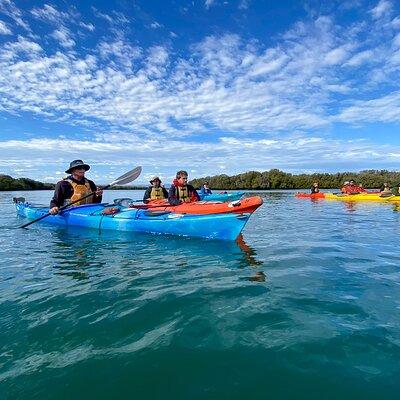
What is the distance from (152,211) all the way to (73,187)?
2.75 m

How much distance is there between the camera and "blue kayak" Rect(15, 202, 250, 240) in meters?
8.21

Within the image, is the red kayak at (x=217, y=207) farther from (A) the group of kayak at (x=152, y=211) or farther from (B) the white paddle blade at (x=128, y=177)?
(B) the white paddle blade at (x=128, y=177)

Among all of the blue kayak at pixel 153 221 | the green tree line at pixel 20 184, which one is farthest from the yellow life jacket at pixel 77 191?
the green tree line at pixel 20 184

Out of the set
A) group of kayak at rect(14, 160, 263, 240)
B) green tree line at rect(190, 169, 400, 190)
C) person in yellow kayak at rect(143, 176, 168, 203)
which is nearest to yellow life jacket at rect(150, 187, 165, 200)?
person in yellow kayak at rect(143, 176, 168, 203)

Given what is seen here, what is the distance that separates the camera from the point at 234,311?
3959mm

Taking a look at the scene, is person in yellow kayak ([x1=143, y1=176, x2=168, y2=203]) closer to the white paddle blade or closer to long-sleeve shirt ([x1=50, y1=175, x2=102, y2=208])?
the white paddle blade

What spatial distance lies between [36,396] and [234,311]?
6.93 ft

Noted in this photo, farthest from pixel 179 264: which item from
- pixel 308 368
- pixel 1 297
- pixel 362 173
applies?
pixel 362 173

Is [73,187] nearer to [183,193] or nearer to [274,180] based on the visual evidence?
[183,193]

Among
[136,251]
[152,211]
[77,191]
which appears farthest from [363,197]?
[136,251]

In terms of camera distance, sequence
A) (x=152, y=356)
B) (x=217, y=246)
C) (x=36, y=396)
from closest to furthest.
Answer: (x=36, y=396)
(x=152, y=356)
(x=217, y=246)

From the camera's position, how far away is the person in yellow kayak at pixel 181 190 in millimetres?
10445

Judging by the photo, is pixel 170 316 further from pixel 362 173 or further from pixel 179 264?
pixel 362 173

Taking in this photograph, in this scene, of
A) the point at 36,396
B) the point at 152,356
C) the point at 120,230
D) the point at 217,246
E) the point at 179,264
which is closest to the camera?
the point at 36,396
